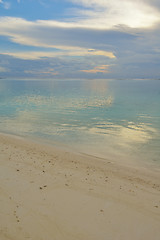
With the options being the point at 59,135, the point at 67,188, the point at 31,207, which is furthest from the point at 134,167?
the point at 59,135

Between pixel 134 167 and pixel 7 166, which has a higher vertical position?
pixel 7 166

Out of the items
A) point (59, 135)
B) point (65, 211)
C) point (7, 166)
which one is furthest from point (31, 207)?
point (59, 135)

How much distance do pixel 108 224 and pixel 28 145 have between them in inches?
442

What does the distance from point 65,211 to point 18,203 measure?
187 cm

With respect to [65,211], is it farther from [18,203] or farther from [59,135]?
[59,135]

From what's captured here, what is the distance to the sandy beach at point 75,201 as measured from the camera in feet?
20.6

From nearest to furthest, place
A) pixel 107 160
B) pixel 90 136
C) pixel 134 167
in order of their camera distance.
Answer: pixel 134 167 < pixel 107 160 < pixel 90 136

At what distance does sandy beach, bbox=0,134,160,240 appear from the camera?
6270mm

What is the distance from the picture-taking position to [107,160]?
46.7 feet

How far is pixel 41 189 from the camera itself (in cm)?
857

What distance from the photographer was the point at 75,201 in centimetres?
784

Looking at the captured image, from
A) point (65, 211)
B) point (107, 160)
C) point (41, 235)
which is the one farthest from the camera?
point (107, 160)

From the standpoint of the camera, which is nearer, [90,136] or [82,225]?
[82,225]

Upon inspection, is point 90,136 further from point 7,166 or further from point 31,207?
point 31,207
